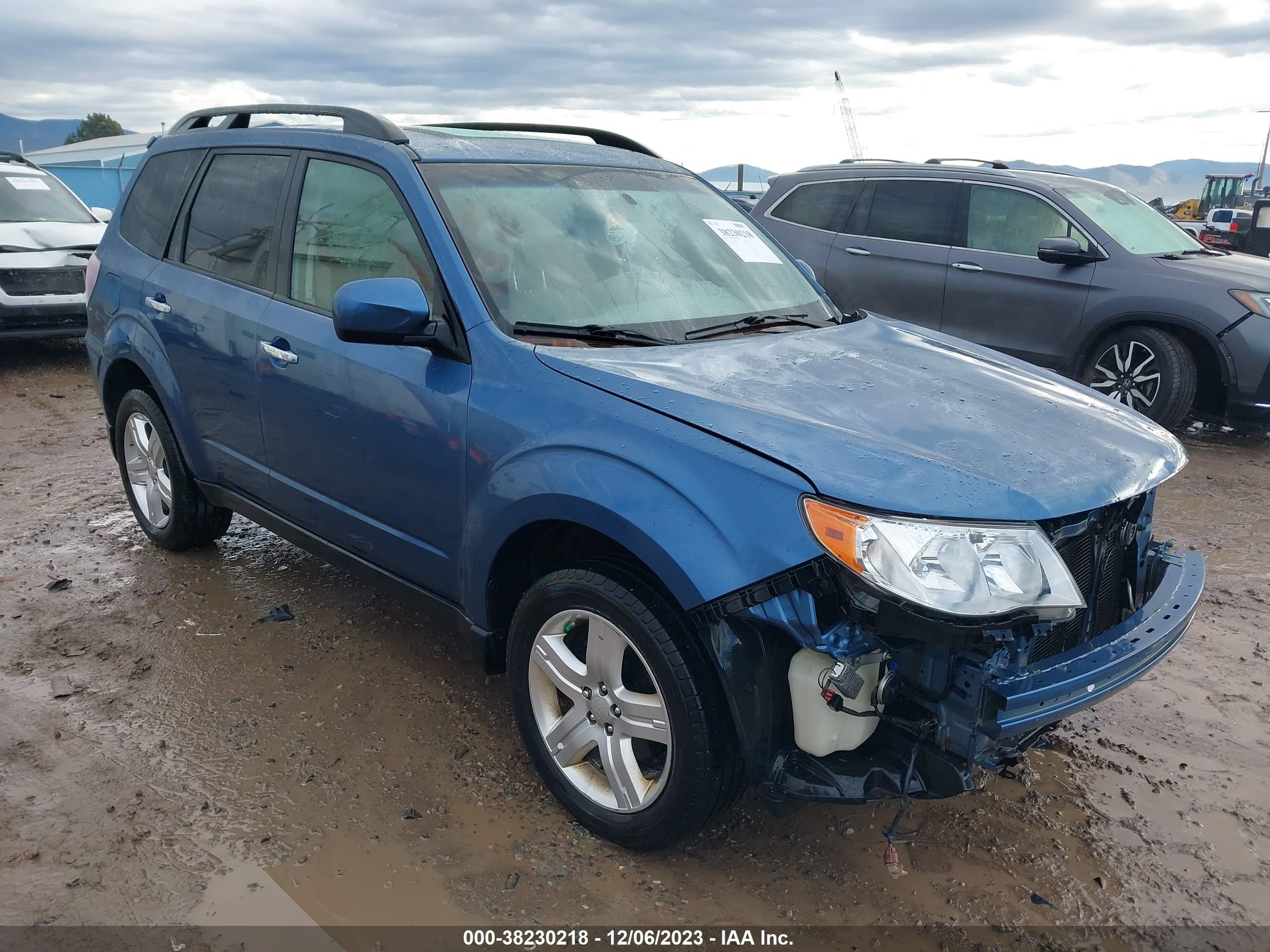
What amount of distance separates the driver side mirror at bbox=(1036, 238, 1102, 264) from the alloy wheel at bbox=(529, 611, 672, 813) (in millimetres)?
5656

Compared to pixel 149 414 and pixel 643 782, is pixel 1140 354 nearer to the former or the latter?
pixel 643 782

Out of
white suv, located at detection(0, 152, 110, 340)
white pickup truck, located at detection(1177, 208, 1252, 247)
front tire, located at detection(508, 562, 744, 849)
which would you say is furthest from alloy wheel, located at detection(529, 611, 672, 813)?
white pickup truck, located at detection(1177, 208, 1252, 247)

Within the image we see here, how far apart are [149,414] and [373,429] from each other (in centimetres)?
184

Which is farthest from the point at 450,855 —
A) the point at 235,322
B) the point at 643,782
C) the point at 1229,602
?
the point at 1229,602

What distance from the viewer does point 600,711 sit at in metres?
2.64

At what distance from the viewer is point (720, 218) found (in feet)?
12.3

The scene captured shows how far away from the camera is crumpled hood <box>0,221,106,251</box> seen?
908cm

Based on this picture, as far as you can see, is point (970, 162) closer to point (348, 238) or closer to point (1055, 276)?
point (1055, 276)

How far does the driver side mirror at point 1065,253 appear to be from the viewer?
7.02 metres

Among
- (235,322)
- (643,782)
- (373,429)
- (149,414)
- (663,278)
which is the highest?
(663,278)

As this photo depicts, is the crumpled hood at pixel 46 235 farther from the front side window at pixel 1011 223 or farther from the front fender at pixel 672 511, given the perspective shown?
the front fender at pixel 672 511

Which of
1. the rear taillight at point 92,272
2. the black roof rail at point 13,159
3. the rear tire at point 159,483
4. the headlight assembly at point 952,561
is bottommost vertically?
the rear tire at point 159,483

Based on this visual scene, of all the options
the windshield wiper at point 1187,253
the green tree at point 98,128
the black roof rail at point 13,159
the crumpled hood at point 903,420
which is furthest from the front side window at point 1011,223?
the green tree at point 98,128

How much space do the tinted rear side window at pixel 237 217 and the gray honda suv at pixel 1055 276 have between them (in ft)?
12.6
